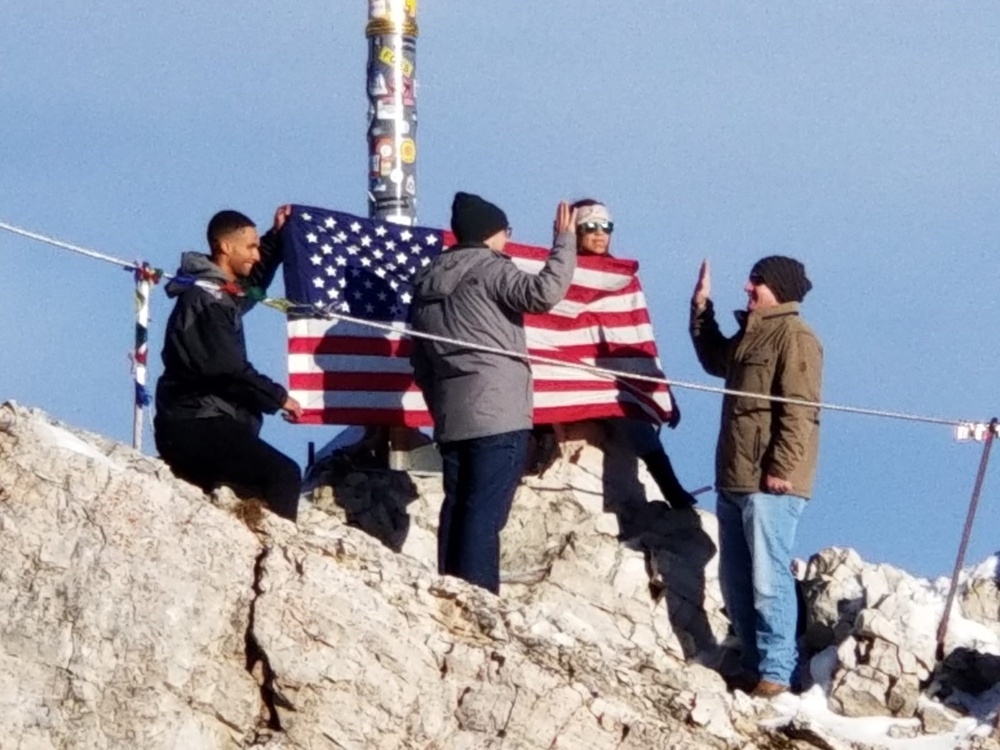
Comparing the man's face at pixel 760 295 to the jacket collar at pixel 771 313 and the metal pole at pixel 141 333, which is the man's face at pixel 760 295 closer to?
the jacket collar at pixel 771 313

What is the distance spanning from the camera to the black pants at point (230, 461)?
42.4ft

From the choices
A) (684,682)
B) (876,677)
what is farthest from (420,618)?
(876,677)

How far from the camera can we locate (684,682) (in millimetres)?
12203

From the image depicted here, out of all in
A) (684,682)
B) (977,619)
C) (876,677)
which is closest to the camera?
(684,682)

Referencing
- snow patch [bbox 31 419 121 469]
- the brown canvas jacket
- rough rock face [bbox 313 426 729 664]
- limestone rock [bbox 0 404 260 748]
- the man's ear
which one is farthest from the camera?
rough rock face [bbox 313 426 729 664]

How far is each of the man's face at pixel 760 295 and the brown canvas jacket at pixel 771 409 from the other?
5cm

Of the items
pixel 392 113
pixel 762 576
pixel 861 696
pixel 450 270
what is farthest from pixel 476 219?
pixel 861 696

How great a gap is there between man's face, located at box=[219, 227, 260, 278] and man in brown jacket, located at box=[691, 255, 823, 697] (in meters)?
2.62

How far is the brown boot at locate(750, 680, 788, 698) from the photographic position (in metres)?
13.0

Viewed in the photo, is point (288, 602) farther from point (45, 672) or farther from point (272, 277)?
point (272, 277)

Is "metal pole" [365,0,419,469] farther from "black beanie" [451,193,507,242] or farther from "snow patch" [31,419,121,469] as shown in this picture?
"snow patch" [31,419,121,469]

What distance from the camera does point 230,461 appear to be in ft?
42.5

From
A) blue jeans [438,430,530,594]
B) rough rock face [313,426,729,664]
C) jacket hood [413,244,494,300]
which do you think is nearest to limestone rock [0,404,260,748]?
blue jeans [438,430,530,594]

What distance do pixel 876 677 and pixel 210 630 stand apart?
358cm
